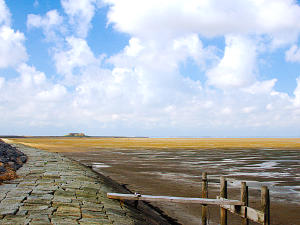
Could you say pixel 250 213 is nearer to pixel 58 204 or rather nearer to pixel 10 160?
pixel 58 204

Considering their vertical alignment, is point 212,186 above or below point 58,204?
below

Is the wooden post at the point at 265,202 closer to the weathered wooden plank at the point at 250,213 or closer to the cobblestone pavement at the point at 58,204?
the weathered wooden plank at the point at 250,213

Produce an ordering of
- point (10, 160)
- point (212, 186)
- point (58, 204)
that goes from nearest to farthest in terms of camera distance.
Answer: point (58, 204) < point (212, 186) < point (10, 160)

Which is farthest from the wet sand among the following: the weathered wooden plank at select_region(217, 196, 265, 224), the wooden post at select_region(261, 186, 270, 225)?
the wooden post at select_region(261, 186, 270, 225)

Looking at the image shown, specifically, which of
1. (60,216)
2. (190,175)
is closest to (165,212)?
(60,216)

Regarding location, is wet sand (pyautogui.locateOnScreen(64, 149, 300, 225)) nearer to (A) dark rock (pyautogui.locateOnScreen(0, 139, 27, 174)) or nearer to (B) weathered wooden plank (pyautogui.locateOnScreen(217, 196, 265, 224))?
(B) weathered wooden plank (pyautogui.locateOnScreen(217, 196, 265, 224))

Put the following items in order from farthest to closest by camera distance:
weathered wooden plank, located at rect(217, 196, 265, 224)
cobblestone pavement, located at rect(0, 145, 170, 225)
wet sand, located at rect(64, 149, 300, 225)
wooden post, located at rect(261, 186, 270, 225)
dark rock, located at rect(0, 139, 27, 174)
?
1. dark rock, located at rect(0, 139, 27, 174)
2. wet sand, located at rect(64, 149, 300, 225)
3. weathered wooden plank, located at rect(217, 196, 265, 224)
4. wooden post, located at rect(261, 186, 270, 225)
5. cobblestone pavement, located at rect(0, 145, 170, 225)

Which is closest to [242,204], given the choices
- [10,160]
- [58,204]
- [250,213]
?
[250,213]

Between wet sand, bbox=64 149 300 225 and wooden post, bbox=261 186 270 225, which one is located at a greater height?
wooden post, bbox=261 186 270 225

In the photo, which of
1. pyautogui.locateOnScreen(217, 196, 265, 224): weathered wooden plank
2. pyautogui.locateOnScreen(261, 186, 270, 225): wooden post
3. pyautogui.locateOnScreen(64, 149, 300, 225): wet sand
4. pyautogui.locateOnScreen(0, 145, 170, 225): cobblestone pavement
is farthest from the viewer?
pyautogui.locateOnScreen(64, 149, 300, 225): wet sand

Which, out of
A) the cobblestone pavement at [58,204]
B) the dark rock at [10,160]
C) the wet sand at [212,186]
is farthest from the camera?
the dark rock at [10,160]

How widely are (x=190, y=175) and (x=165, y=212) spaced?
8.39 metres

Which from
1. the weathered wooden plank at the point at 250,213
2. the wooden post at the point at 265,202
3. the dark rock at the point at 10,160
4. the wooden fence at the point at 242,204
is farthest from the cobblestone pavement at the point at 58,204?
the wooden post at the point at 265,202

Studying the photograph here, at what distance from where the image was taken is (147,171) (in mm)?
21703
